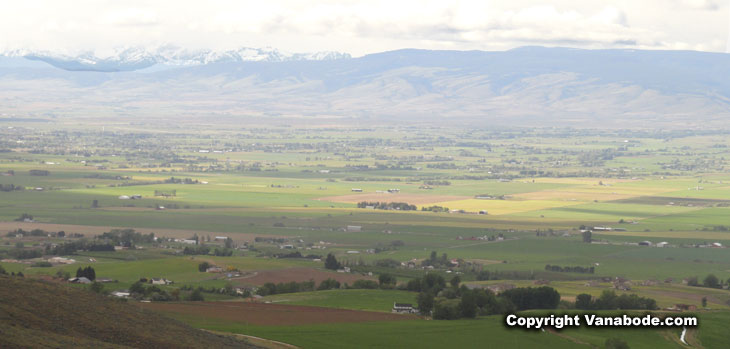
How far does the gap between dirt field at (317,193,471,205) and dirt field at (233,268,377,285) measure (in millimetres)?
34138

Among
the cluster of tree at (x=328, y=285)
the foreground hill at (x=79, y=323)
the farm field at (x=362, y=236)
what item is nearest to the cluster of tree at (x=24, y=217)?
the farm field at (x=362, y=236)

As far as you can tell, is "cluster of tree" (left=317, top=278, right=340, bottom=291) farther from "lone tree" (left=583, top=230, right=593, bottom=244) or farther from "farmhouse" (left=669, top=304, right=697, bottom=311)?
"lone tree" (left=583, top=230, right=593, bottom=244)

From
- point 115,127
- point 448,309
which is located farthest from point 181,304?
point 115,127

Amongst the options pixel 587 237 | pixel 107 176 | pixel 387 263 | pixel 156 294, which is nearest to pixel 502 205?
pixel 587 237

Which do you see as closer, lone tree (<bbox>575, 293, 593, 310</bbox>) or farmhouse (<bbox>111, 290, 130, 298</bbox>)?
farmhouse (<bbox>111, 290, 130, 298</bbox>)

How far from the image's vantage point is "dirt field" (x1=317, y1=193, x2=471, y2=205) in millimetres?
88938

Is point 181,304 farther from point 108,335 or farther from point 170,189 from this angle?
point 170,189

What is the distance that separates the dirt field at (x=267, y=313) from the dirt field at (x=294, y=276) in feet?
25.1

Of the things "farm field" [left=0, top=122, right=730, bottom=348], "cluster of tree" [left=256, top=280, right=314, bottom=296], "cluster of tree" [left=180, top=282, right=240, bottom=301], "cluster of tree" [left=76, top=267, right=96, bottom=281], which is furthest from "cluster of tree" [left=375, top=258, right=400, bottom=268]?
"cluster of tree" [left=76, top=267, right=96, bottom=281]

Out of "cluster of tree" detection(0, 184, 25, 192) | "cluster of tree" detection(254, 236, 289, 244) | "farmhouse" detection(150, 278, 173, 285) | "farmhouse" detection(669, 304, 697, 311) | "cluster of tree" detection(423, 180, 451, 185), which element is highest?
"cluster of tree" detection(423, 180, 451, 185)

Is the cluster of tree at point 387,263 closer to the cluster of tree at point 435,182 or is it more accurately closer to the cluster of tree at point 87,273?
the cluster of tree at point 87,273

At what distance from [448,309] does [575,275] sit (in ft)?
52.4

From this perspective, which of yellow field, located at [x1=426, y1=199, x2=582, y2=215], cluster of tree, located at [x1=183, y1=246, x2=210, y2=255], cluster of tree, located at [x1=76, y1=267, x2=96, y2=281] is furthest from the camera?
yellow field, located at [x1=426, y1=199, x2=582, y2=215]

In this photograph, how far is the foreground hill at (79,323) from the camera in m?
28.3
